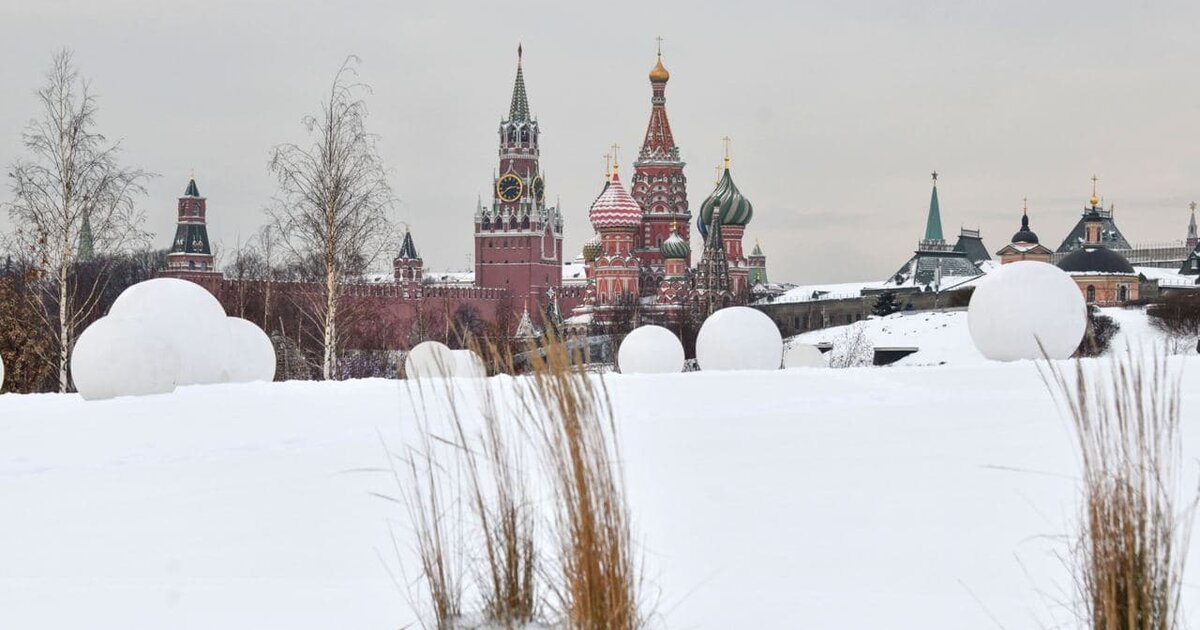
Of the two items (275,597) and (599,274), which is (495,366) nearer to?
(275,597)

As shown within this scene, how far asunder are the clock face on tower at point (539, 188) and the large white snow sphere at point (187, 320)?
88.8 metres

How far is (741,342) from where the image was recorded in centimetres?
1702

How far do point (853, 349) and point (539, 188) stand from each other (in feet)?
199

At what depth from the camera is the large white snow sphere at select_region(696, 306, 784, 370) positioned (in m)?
17.0

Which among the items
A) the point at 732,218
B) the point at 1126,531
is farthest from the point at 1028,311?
the point at 732,218

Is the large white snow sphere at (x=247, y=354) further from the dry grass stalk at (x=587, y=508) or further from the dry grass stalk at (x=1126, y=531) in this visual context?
the dry grass stalk at (x=1126, y=531)

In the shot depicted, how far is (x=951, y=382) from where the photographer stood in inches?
488

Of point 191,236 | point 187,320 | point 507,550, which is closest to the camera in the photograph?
point 507,550

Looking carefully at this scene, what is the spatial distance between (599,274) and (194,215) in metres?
37.1

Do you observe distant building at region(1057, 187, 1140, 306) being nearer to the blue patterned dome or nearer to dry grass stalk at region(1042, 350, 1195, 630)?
the blue patterned dome

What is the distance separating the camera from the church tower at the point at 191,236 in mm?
83625

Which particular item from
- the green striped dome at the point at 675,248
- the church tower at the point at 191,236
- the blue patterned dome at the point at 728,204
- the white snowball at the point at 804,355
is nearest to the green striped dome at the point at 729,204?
the blue patterned dome at the point at 728,204

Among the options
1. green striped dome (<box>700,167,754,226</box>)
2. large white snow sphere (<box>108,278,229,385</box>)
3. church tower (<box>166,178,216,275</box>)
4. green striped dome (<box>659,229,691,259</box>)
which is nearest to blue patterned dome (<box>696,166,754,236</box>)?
green striped dome (<box>700,167,754,226</box>)

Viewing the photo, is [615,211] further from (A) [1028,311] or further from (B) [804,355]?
(A) [1028,311]
